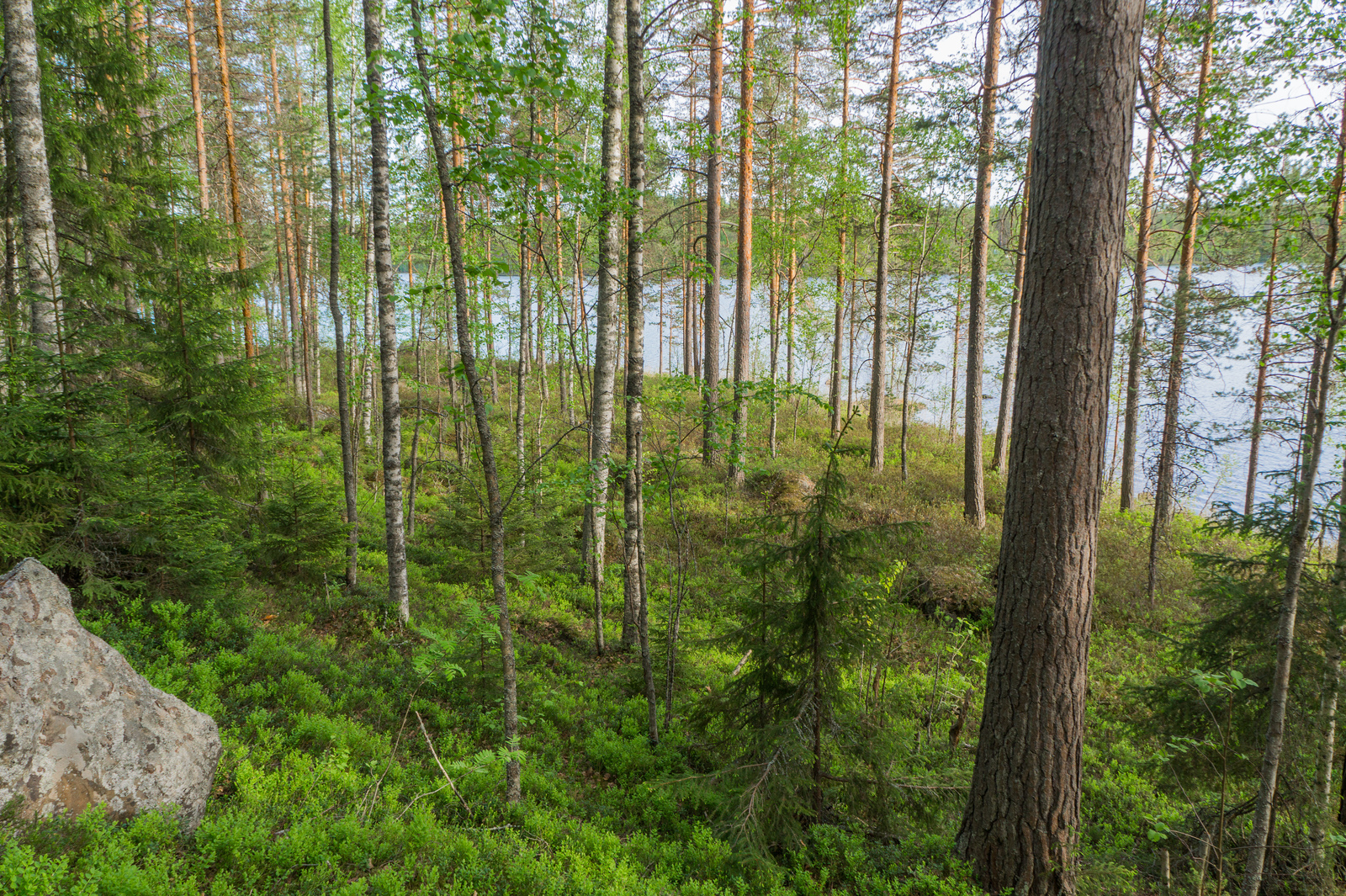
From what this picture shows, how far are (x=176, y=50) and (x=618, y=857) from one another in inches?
651

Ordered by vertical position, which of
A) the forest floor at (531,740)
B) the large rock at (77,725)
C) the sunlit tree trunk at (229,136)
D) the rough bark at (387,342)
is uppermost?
the sunlit tree trunk at (229,136)

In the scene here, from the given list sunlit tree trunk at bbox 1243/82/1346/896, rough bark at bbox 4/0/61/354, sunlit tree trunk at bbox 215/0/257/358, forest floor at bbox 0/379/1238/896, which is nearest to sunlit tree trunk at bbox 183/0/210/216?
sunlit tree trunk at bbox 215/0/257/358

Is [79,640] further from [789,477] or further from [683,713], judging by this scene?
[789,477]

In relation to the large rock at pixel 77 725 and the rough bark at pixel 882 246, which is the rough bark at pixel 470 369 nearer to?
the large rock at pixel 77 725

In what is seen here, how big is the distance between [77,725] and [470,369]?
3.10 m

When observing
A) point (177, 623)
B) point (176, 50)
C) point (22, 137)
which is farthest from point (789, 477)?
point (176, 50)

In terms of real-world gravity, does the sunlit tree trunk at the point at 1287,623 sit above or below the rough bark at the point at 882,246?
below

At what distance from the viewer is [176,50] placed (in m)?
11.5

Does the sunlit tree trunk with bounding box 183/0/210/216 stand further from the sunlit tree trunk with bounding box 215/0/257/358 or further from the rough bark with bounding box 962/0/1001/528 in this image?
the rough bark with bounding box 962/0/1001/528

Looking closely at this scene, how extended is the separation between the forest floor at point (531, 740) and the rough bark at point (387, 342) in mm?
716

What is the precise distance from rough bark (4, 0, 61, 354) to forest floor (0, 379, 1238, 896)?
3.64 m

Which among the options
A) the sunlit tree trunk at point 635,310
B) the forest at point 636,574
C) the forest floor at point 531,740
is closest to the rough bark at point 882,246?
the forest at point 636,574

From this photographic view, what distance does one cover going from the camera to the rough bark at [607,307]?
21.5 ft

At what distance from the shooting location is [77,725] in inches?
131
